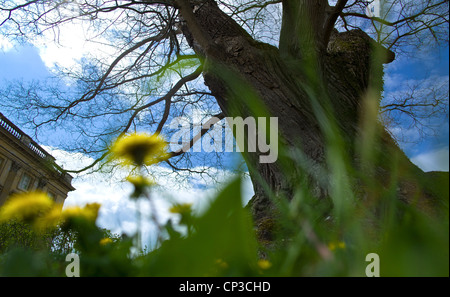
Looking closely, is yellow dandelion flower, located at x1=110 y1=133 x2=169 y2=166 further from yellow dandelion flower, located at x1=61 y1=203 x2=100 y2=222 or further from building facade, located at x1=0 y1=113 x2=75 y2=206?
building facade, located at x1=0 y1=113 x2=75 y2=206

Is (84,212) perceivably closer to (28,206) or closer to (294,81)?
(28,206)

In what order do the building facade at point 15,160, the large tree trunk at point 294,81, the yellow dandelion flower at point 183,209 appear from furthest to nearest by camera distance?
1. the building facade at point 15,160
2. the large tree trunk at point 294,81
3. the yellow dandelion flower at point 183,209

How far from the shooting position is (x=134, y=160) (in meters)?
0.50

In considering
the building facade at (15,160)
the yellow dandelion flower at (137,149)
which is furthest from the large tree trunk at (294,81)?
the building facade at (15,160)

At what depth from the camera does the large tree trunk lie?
152 cm

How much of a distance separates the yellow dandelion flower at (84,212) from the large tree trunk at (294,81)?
83 centimetres

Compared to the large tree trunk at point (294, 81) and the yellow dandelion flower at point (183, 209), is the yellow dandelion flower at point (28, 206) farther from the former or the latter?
the large tree trunk at point (294, 81)

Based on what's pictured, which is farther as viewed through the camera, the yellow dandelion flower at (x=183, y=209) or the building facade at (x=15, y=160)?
the building facade at (x=15, y=160)

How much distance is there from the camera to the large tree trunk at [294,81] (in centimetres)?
152

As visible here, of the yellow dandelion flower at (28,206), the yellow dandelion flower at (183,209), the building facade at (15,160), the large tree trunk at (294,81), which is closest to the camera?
the yellow dandelion flower at (183,209)

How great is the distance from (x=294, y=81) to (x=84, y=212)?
1986 millimetres

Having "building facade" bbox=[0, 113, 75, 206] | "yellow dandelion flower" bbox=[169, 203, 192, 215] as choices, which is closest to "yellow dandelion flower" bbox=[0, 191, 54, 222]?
"yellow dandelion flower" bbox=[169, 203, 192, 215]

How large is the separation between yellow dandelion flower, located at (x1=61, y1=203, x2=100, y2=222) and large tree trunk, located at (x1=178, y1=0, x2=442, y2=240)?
2.72ft
